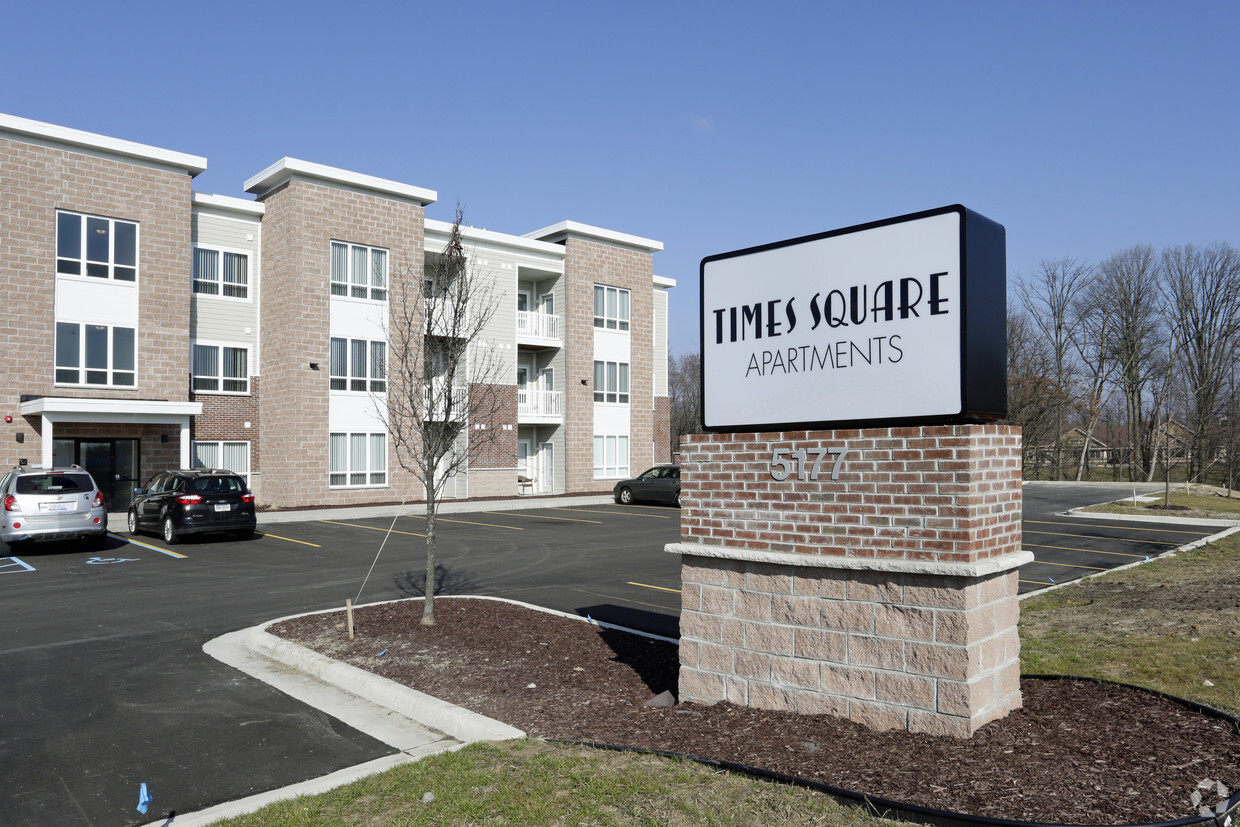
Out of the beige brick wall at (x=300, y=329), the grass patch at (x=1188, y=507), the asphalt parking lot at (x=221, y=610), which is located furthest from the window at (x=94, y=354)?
the grass patch at (x=1188, y=507)

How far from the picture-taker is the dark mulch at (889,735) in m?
4.42

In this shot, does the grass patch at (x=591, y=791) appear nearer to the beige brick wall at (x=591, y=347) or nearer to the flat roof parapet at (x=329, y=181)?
the flat roof parapet at (x=329, y=181)

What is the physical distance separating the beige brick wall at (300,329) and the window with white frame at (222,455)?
0.67 m

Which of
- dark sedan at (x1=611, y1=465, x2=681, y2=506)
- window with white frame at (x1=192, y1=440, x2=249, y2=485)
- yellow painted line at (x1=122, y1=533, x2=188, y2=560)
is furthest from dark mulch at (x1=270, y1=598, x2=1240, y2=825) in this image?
window with white frame at (x1=192, y1=440, x2=249, y2=485)

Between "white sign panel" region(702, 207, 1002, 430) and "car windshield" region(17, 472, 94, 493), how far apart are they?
53.1ft

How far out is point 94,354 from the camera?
2453cm

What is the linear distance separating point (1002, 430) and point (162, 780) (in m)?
6.01

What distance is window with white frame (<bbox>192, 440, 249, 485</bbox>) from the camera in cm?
2752

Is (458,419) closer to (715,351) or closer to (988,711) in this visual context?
(715,351)

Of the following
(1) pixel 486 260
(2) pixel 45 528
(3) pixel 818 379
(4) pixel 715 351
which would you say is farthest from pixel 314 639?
(1) pixel 486 260

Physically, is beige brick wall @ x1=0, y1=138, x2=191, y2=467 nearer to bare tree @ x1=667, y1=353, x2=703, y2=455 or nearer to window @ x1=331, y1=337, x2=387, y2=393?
window @ x1=331, y1=337, x2=387, y2=393

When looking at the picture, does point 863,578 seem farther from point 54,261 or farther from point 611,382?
point 611,382

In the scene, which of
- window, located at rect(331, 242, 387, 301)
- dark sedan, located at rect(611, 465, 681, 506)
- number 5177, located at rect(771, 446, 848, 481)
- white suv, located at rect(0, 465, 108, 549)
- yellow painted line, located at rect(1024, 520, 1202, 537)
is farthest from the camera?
dark sedan, located at rect(611, 465, 681, 506)

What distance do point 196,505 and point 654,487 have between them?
1591 cm
